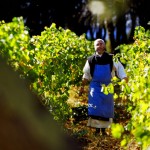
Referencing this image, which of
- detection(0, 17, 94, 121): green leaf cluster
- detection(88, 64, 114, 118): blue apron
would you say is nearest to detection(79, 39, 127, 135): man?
detection(88, 64, 114, 118): blue apron

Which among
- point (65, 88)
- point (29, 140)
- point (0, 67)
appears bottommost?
point (29, 140)

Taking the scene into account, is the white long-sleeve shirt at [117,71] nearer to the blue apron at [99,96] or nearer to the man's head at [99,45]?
the blue apron at [99,96]

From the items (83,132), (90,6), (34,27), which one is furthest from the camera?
(90,6)

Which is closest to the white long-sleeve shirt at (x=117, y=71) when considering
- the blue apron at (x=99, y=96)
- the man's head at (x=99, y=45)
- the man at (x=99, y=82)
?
the man at (x=99, y=82)

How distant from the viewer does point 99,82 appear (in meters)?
8.07

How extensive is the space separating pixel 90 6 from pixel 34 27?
229 inches

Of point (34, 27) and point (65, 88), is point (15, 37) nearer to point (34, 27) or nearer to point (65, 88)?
point (65, 88)

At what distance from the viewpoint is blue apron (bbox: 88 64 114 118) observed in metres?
8.05

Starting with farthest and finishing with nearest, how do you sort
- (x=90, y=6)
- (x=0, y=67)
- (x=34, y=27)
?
(x=90, y=6) → (x=34, y=27) → (x=0, y=67)

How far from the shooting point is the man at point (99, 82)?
8.01 m

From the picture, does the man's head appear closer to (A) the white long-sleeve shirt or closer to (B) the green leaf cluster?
(A) the white long-sleeve shirt

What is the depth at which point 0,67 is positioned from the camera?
3.20 metres

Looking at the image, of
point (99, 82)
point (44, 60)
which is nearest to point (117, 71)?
point (99, 82)

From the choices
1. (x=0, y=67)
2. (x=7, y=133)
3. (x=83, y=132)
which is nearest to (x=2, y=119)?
(x=7, y=133)
